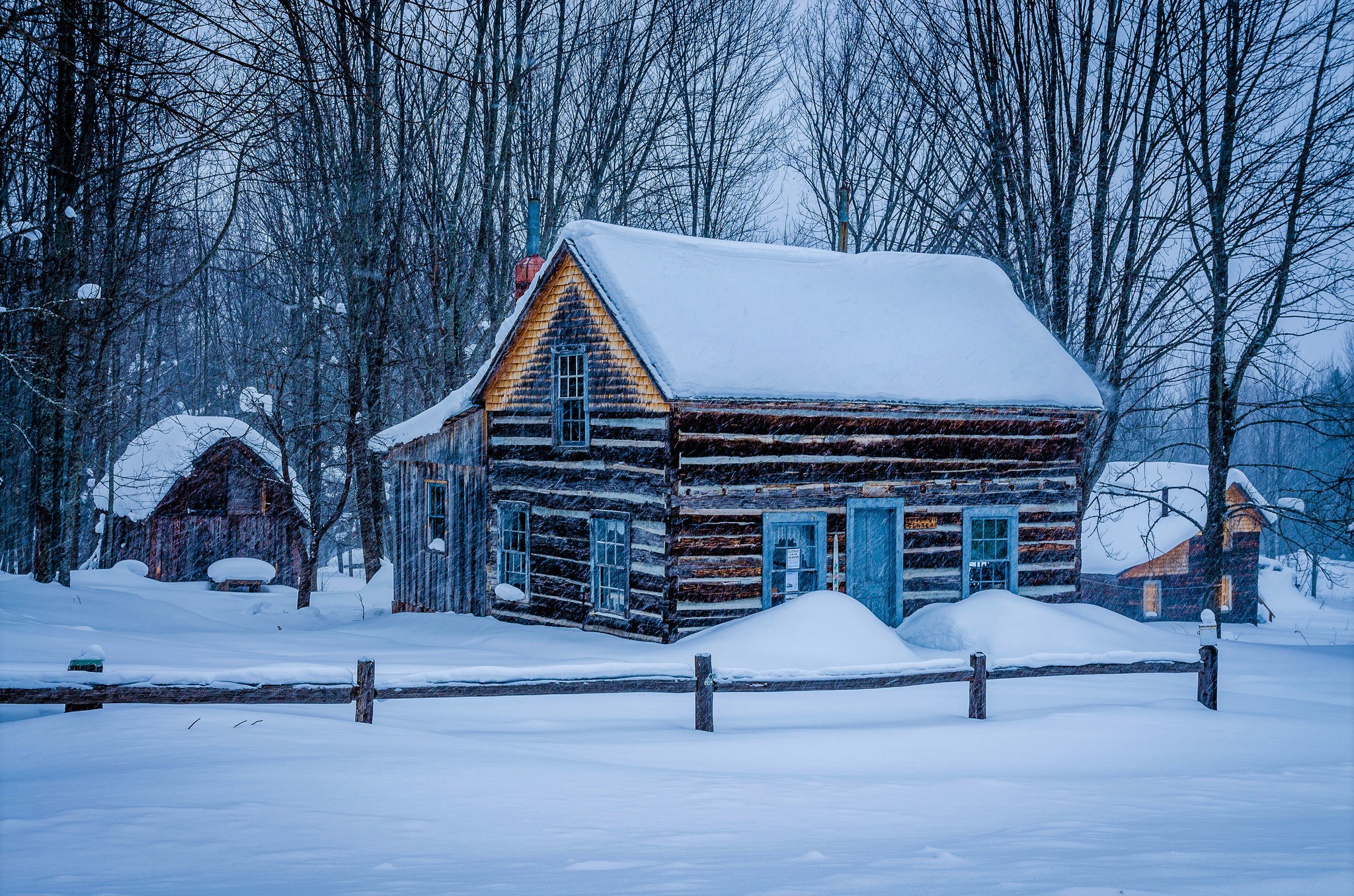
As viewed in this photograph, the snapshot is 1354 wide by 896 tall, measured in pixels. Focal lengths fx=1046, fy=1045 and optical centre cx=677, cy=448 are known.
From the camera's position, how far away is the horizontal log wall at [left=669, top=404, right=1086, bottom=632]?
15812 mm

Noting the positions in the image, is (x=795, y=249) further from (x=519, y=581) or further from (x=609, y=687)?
(x=609, y=687)

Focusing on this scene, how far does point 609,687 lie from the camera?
9516 millimetres

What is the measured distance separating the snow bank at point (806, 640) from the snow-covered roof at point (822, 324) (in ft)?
10.7

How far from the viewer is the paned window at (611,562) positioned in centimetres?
1661

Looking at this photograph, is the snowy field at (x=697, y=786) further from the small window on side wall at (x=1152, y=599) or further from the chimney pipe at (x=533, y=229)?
the small window on side wall at (x=1152, y=599)

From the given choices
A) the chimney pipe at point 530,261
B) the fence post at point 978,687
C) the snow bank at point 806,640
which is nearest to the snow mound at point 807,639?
the snow bank at point 806,640

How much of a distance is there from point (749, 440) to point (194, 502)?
86.3ft

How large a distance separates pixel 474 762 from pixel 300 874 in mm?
2836

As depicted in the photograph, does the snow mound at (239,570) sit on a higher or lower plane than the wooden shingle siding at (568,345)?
lower

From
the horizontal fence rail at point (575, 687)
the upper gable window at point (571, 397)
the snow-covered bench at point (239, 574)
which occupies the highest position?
the upper gable window at point (571, 397)

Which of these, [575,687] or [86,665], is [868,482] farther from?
[86,665]

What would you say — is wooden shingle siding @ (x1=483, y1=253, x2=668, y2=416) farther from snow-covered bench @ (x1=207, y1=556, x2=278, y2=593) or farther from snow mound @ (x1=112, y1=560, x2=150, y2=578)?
snow mound @ (x1=112, y1=560, x2=150, y2=578)

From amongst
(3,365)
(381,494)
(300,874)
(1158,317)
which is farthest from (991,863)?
(3,365)

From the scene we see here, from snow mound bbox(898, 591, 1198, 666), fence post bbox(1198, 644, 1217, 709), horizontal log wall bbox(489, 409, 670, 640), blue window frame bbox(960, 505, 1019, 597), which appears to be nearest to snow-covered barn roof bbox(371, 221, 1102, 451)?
horizontal log wall bbox(489, 409, 670, 640)
